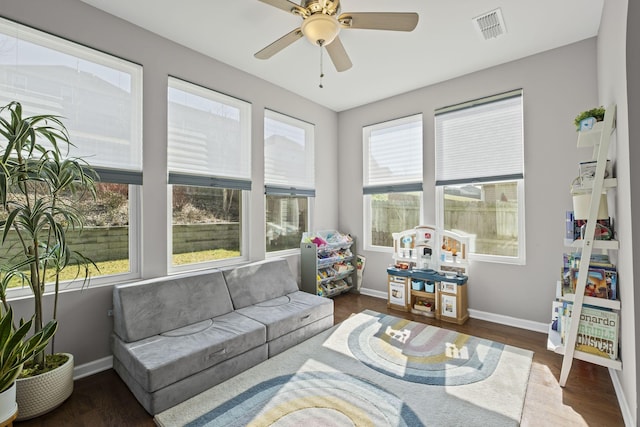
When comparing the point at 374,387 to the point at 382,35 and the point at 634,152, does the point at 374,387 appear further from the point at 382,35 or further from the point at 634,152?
the point at 382,35

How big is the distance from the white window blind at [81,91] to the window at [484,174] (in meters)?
3.54

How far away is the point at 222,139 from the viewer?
338cm

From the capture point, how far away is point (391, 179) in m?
4.44

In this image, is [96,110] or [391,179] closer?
[96,110]

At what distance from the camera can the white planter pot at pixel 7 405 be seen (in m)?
1.52

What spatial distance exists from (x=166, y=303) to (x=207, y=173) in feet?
4.62

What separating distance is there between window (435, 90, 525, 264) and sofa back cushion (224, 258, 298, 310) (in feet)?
7.16

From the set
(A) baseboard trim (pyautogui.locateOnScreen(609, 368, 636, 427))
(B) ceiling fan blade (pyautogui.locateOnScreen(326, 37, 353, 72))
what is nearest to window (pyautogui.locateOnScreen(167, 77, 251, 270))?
(B) ceiling fan blade (pyautogui.locateOnScreen(326, 37, 353, 72))

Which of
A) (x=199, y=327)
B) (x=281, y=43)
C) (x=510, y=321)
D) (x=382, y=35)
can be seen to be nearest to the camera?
(x=281, y=43)

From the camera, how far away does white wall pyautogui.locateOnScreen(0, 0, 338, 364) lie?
2309 millimetres

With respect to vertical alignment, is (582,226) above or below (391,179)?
below

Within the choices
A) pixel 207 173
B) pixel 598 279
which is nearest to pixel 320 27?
pixel 207 173

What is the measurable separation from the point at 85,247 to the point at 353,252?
3.42 meters

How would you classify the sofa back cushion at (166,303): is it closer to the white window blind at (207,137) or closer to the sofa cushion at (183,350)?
the sofa cushion at (183,350)
